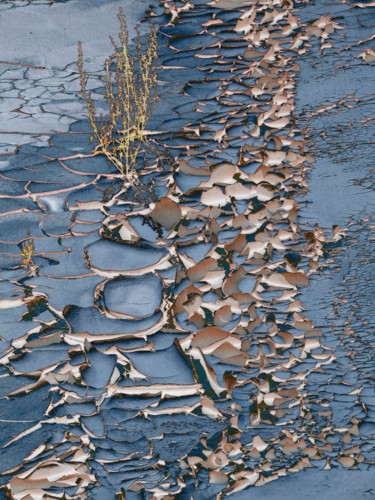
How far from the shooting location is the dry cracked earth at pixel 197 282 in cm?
208

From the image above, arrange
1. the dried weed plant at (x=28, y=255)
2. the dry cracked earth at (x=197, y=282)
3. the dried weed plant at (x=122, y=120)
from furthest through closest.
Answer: the dried weed plant at (x=122, y=120)
the dried weed plant at (x=28, y=255)
the dry cracked earth at (x=197, y=282)

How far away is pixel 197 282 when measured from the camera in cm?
267

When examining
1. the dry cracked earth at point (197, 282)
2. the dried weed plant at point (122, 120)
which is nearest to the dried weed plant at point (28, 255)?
the dry cracked earth at point (197, 282)

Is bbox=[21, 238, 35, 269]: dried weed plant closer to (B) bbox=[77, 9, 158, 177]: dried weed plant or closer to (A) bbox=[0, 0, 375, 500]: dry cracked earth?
(A) bbox=[0, 0, 375, 500]: dry cracked earth

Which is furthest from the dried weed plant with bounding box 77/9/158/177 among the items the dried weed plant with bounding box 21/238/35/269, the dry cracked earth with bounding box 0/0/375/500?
the dried weed plant with bounding box 21/238/35/269

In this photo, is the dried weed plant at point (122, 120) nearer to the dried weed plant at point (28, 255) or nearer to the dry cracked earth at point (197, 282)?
the dry cracked earth at point (197, 282)

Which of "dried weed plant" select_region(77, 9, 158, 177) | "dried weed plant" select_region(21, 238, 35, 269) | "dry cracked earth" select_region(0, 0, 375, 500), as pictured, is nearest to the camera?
"dry cracked earth" select_region(0, 0, 375, 500)

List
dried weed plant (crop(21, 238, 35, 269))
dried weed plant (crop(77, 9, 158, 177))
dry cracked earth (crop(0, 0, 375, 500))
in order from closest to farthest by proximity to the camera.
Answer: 1. dry cracked earth (crop(0, 0, 375, 500))
2. dried weed plant (crop(21, 238, 35, 269))
3. dried weed plant (crop(77, 9, 158, 177))

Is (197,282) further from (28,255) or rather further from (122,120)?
(122,120)

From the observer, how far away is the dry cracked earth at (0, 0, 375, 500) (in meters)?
2.08

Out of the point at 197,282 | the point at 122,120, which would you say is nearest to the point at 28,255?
the point at 197,282

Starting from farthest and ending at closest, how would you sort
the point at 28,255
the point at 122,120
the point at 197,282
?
the point at 122,120 → the point at 28,255 → the point at 197,282

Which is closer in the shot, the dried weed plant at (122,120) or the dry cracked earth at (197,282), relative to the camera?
the dry cracked earth at (197,282)

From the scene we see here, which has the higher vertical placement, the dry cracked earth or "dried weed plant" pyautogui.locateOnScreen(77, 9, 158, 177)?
"dried weed plant" pyautogui.locateOnScreen(77, 9, 158, 177)
